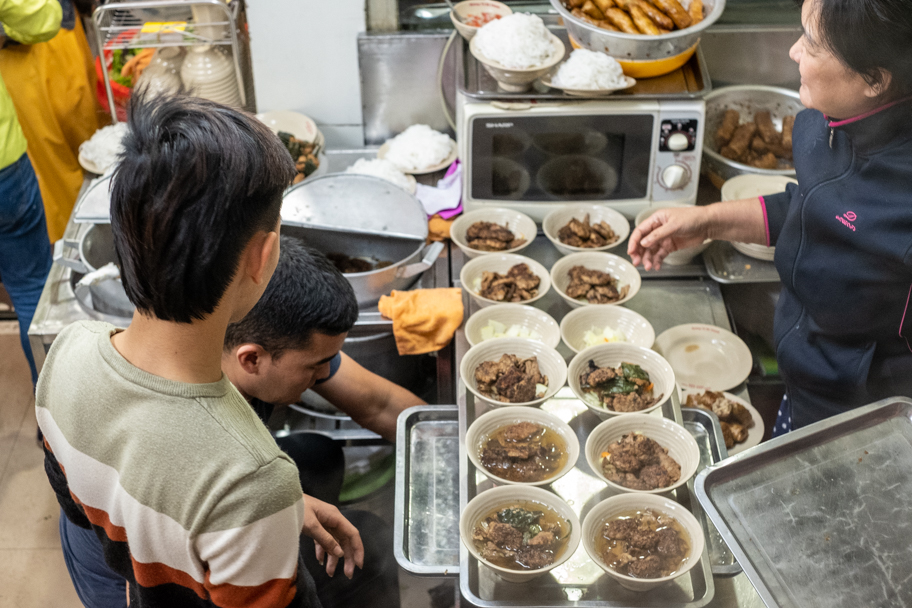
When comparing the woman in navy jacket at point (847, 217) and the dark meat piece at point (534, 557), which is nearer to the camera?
the woman in navy jacket at point (847, 217)

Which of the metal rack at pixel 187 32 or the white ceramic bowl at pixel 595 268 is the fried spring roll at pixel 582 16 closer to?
the white ceramic bowl at pixel 595 268

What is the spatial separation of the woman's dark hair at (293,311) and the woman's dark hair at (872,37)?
43.8 inches

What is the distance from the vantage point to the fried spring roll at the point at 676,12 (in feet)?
7.16

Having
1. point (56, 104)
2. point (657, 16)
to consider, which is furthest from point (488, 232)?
point (56, 104)

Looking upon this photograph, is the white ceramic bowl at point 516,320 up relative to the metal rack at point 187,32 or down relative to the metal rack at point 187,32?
down

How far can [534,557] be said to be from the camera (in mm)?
1404

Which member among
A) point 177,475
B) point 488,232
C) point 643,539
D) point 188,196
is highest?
point 188,196

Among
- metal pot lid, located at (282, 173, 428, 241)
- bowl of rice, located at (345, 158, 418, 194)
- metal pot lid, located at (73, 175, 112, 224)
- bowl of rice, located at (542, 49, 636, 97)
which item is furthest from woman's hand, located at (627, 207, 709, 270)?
metal pot lid, located at (73, 175, 112, 224)

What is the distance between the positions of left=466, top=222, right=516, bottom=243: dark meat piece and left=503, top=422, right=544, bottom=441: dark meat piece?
2.49 ft

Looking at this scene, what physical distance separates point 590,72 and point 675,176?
0.42 meters

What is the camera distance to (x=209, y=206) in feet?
2.88

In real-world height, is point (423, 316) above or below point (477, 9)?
below

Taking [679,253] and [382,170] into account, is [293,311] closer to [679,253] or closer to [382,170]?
[382,170]

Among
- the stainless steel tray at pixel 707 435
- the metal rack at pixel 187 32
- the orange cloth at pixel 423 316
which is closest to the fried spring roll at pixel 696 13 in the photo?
the orange cloth at pixel 423 316
